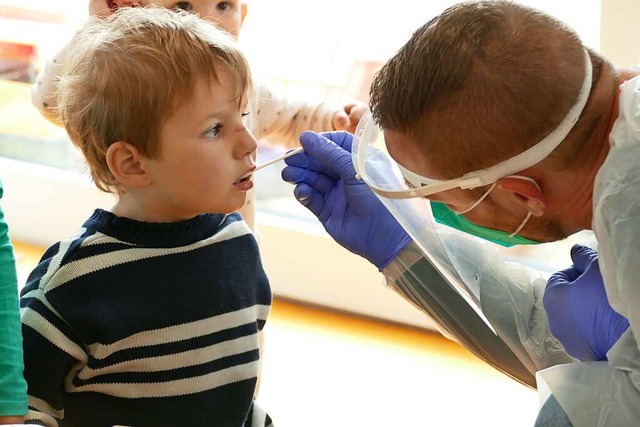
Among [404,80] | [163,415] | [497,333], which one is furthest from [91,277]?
[497,333]

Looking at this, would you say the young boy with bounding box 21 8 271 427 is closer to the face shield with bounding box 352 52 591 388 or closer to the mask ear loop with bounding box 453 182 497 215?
the face shield with bounding box 352 52 591 388

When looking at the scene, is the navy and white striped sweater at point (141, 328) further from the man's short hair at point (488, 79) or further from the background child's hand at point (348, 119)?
the background child's hand at point (348, 119)

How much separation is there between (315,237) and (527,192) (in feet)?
4.47

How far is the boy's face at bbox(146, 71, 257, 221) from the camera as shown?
1.15 meters

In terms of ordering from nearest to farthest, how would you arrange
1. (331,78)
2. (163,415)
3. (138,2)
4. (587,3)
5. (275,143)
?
(163,415)
(138,2)
(275,143)
(587,3)
(331,78)

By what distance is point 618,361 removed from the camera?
1084 mm

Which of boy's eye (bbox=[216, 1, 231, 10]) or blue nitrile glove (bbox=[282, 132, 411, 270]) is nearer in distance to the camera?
blue nitrile glove (bbox=[282, 132, 411, 270])

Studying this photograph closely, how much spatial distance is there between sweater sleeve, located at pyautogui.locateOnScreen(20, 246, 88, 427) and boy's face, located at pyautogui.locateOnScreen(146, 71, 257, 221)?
17 centimetres

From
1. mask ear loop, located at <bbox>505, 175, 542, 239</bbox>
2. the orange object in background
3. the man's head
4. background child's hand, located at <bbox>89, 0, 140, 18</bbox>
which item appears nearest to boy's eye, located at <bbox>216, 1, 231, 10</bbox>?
background child's hand, located at <bbox>89, 0, 140, 18</bbox>

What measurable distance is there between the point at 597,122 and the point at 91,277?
25.7 inches

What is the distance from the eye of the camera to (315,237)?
8.03 ft

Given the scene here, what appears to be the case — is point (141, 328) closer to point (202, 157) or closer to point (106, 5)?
point (202, 157)

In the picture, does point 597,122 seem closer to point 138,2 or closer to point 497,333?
point 497,333

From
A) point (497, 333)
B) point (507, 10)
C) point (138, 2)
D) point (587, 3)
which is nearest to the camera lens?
point (507, 10)
